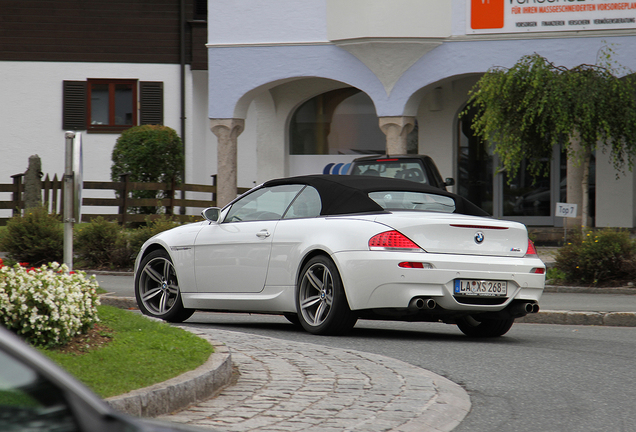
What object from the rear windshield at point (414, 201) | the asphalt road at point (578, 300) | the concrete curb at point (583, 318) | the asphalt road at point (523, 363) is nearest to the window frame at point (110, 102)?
the asphalt road at point (578, 300)

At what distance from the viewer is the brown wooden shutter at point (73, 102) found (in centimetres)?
2653

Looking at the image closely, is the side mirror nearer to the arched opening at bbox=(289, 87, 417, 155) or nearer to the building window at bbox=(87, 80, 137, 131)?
the arched opening at bbox=(289, 87, 417, 155)

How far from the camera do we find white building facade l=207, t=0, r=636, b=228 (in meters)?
20.2

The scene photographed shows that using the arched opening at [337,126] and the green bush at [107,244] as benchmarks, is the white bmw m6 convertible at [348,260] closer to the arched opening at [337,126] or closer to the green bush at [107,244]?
the green bush at [107,244]

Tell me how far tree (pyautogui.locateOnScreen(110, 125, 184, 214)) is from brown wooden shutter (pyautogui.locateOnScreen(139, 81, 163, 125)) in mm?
2533

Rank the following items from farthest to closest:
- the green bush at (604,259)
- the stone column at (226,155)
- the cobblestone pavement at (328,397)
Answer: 1. the stone column at (226,155)
2. the green bush at (604,259)
3. the cobblestone pavement at (328,397)

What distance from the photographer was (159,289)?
32.0 feet

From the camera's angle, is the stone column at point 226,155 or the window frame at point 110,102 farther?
the window frame at point 110,102

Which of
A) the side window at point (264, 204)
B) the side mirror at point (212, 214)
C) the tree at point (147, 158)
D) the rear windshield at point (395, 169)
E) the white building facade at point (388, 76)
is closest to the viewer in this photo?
the side window at point (264, 204)

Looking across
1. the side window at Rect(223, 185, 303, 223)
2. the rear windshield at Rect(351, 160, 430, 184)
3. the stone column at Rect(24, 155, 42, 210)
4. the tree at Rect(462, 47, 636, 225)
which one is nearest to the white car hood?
the side window at Rect(223, 185, 303, 223)

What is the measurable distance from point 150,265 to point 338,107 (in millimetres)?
16792

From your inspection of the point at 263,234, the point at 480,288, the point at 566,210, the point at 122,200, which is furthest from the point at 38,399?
the point at 122,200

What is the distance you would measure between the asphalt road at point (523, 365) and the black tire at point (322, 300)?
0.12 meters

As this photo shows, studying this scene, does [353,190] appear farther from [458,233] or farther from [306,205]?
[458,233]
